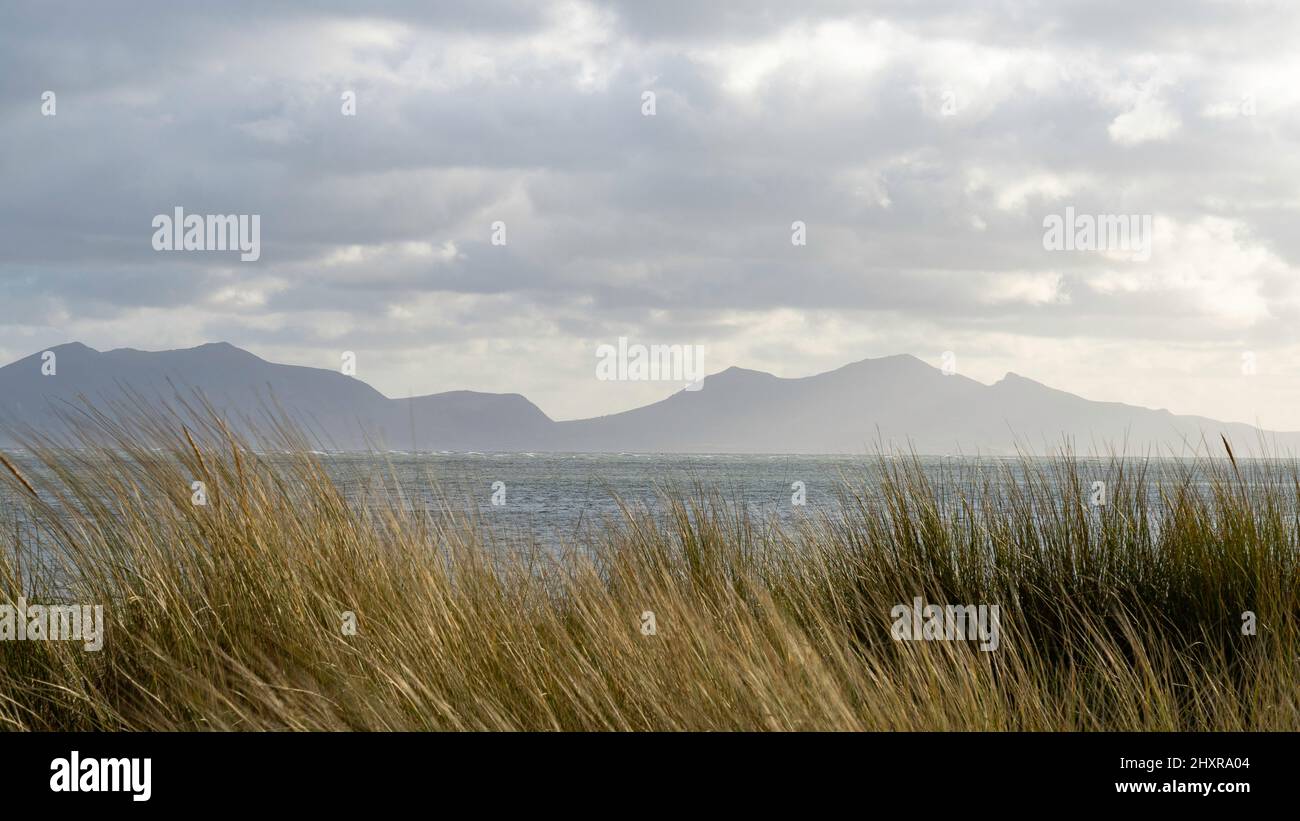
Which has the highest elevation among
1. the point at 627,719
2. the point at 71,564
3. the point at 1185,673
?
the point at 71,564

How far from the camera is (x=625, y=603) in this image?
3586 mm

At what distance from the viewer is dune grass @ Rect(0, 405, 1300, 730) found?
2.75 metres

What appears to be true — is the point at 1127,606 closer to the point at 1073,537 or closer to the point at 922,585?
the point at 1073,537

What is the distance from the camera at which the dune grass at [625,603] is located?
9.01 feet

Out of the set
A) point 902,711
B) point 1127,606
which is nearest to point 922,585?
point 1127,606

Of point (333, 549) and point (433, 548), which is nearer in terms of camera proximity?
point (333, 549)

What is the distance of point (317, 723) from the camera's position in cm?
257

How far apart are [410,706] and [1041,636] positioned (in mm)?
3118
